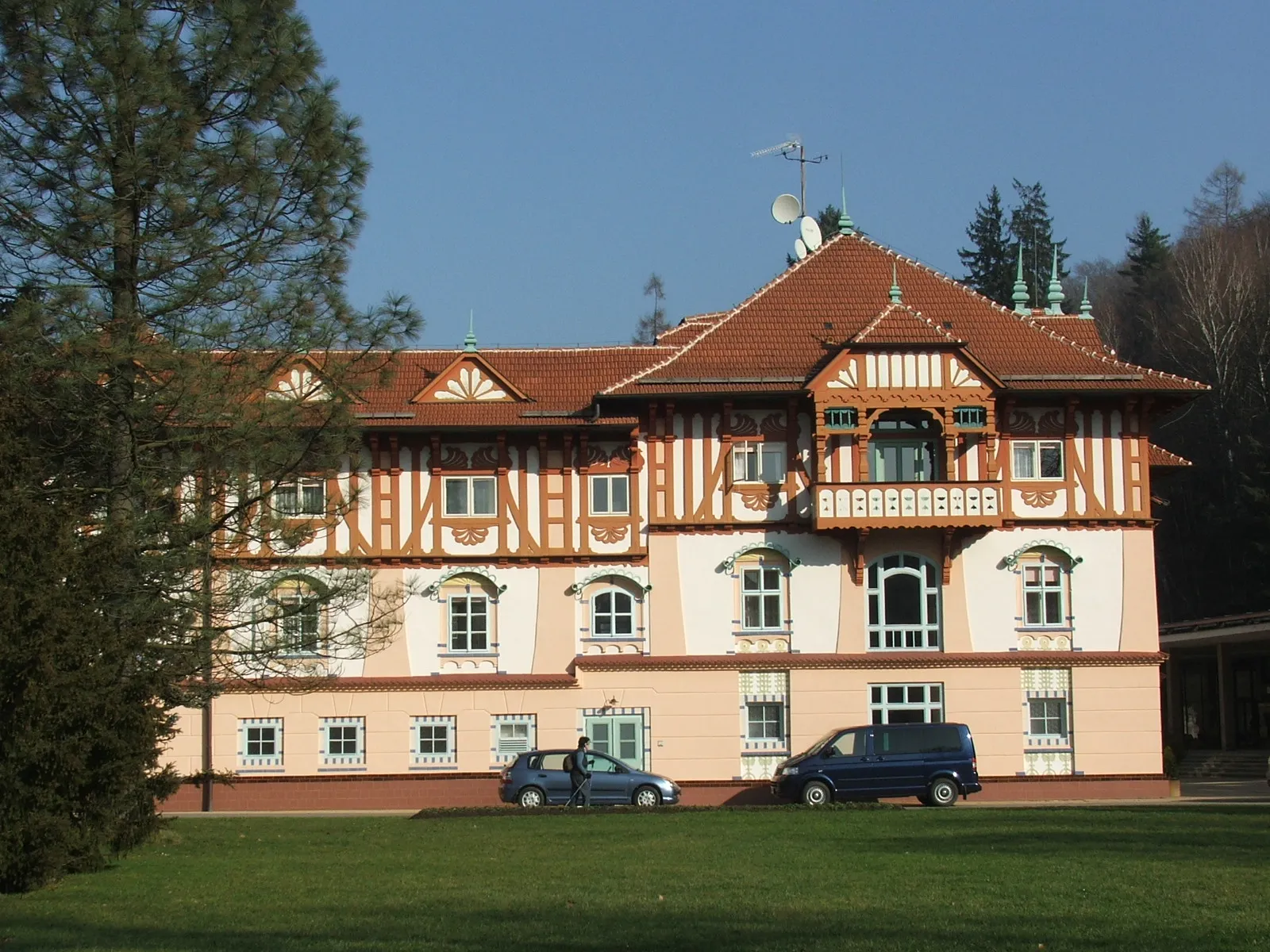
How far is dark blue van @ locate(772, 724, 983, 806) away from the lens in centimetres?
3647

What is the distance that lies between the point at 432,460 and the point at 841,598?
10.2 m

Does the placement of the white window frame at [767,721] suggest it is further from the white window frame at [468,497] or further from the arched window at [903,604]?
the white window frame at [468,497]

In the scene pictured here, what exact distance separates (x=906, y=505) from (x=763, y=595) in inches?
159

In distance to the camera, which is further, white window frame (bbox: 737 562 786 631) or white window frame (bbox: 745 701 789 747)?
white window frame (bbox: 737 562 786 631)

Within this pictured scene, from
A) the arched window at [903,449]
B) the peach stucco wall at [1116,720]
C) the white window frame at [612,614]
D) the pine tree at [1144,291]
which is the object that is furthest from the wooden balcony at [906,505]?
the pine tree at [1144,291]

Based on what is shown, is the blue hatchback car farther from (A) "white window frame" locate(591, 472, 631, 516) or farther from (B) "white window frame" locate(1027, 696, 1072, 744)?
(B) "white window frame" locate(1027, 696, 1072, 744)

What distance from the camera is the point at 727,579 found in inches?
1634

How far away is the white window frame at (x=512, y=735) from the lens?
40.9m

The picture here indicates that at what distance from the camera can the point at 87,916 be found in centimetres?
1794

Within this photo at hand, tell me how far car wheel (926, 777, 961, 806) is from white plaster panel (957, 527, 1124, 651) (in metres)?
5.86

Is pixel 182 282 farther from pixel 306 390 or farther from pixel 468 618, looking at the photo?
pixel 468 618

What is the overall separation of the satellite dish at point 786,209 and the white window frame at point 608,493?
10.9 m

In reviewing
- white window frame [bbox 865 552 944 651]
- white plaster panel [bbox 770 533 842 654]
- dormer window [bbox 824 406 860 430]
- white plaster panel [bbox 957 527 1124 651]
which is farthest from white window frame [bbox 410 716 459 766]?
white plaster panel [bbox 957 527 1124 651]

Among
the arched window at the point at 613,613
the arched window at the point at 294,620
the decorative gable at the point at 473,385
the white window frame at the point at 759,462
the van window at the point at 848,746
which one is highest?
the decorative gable at the point at 473,385
